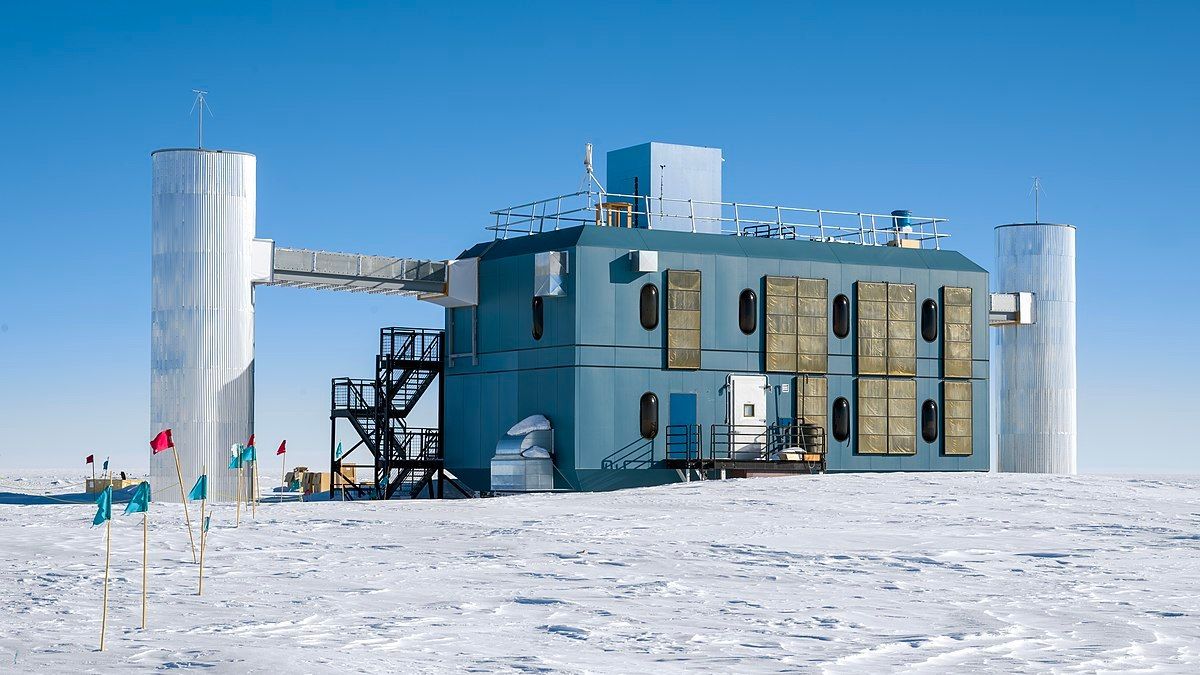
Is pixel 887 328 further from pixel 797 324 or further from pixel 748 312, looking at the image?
pixel 748 312

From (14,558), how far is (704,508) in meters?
11.8

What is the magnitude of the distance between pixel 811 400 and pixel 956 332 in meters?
5.07

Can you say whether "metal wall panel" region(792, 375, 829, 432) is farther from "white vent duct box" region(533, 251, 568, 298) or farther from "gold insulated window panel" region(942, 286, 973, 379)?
"white vent duct box" region(533, 251, 568, 298)

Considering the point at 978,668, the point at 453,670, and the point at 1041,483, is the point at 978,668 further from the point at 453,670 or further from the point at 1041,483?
the point at 1041,483

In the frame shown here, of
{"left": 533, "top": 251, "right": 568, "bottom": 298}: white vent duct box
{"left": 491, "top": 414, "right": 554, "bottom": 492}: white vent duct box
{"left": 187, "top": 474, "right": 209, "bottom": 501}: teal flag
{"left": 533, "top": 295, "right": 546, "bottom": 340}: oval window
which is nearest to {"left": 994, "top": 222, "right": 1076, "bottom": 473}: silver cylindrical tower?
{"left": 533, "top": 295, "right": 546, "bottom": 340}: oval window

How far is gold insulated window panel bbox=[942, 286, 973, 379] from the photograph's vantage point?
4062cm

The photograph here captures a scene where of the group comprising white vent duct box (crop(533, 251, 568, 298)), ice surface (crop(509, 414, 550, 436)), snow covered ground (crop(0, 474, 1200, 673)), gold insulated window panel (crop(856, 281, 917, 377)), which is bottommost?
snow covered ground (crop(0, 474, 1200, 673))

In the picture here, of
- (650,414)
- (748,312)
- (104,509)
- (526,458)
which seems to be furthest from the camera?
(748,312)

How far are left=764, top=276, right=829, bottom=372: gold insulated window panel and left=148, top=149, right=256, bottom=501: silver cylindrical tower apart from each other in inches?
483

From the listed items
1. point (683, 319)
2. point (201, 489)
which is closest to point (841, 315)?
point (683, 319)

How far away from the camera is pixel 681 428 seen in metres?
36.8

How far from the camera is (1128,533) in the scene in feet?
76.9

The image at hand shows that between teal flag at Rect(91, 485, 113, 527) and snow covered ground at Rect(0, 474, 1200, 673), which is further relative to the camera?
teal flag at Rect(91, 485, 113, 527)

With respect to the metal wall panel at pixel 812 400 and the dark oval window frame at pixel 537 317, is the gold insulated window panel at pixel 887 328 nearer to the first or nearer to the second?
the metal wall panel at pixel 812 400
